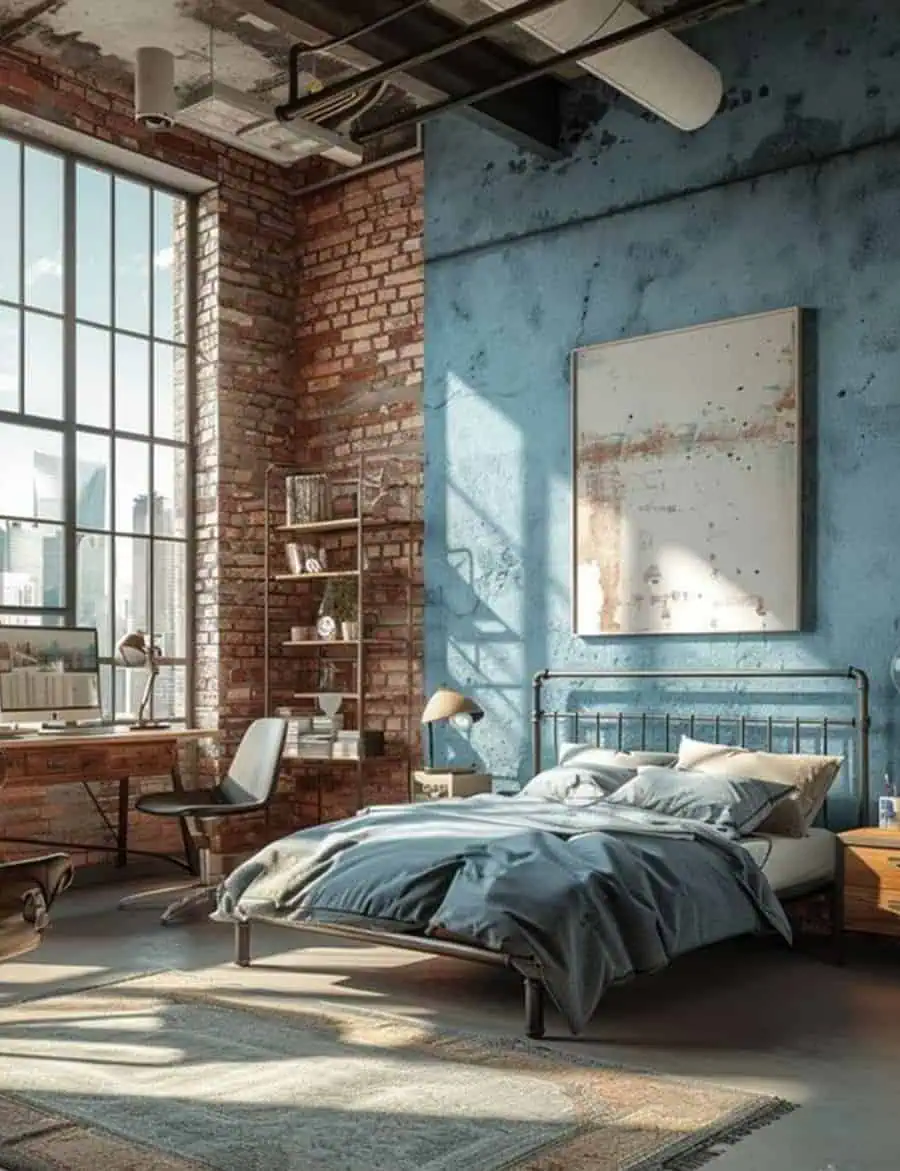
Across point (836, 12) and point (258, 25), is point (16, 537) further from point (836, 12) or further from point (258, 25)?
point (836, 12)

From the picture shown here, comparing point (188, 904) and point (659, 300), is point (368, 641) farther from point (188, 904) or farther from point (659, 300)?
point (659, 300)

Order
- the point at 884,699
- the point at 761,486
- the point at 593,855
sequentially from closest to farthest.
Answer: the point at 593,855, the point at 884,699, the point at 761,486

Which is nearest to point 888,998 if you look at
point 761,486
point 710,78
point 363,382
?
point 761,486

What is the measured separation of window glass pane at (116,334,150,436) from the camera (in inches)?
309

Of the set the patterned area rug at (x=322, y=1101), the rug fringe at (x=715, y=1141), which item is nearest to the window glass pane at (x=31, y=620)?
the patterned area rug at (x=322, y=1101)

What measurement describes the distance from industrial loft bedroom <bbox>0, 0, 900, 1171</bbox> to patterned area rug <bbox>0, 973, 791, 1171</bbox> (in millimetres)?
21

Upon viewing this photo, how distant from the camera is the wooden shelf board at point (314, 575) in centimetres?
780

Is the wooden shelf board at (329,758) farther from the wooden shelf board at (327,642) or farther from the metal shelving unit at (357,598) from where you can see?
the wooden shelf board at (327,642)

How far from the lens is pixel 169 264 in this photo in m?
8.21

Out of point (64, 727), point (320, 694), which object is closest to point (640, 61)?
point (320, 694)

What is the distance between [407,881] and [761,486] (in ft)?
8.95

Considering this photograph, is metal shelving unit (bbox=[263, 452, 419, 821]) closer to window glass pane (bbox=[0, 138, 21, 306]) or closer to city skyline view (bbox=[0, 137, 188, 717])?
city skyline view (bbox=[0, 137, 188, 717])

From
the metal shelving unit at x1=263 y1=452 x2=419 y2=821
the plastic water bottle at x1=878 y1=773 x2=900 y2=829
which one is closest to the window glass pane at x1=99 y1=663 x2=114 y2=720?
the metal shelving unit at x1=263 y1=452 x2=419 y2=821

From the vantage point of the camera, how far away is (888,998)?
16.1 ft
